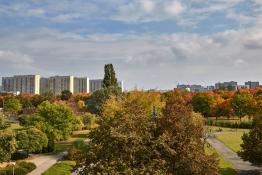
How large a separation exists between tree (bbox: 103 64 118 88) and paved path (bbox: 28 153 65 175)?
33314 millimetres

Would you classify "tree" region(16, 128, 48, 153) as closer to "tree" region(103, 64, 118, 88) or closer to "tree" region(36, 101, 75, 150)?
"tree" region(36, 101, 75, 150)

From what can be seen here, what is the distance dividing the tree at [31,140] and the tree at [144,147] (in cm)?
2596

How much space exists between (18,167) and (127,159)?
19.2 m

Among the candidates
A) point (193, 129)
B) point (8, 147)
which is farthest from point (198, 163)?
point (8, 147)

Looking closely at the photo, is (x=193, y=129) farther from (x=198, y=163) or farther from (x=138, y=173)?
(x=138, y=173)

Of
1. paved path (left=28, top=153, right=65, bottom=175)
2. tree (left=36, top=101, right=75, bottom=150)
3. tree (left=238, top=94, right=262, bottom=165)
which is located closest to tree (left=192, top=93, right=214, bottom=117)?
tree (left=36, top=101, right=75, bottom=150)

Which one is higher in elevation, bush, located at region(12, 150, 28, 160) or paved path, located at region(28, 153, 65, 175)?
bush, located at region(12, 150, 28, 160)

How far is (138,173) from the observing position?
19828 millimetres

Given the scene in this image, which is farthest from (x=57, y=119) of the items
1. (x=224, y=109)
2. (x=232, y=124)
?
(x=224, y=109)

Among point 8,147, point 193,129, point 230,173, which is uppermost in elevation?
point 193,129

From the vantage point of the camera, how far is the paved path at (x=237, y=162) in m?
38.0

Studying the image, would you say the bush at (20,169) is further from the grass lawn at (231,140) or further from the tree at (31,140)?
the grass lawn at (231,140)

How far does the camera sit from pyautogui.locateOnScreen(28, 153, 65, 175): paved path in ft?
127

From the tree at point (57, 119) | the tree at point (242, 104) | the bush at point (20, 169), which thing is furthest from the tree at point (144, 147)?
the tree at point (242, 104)
